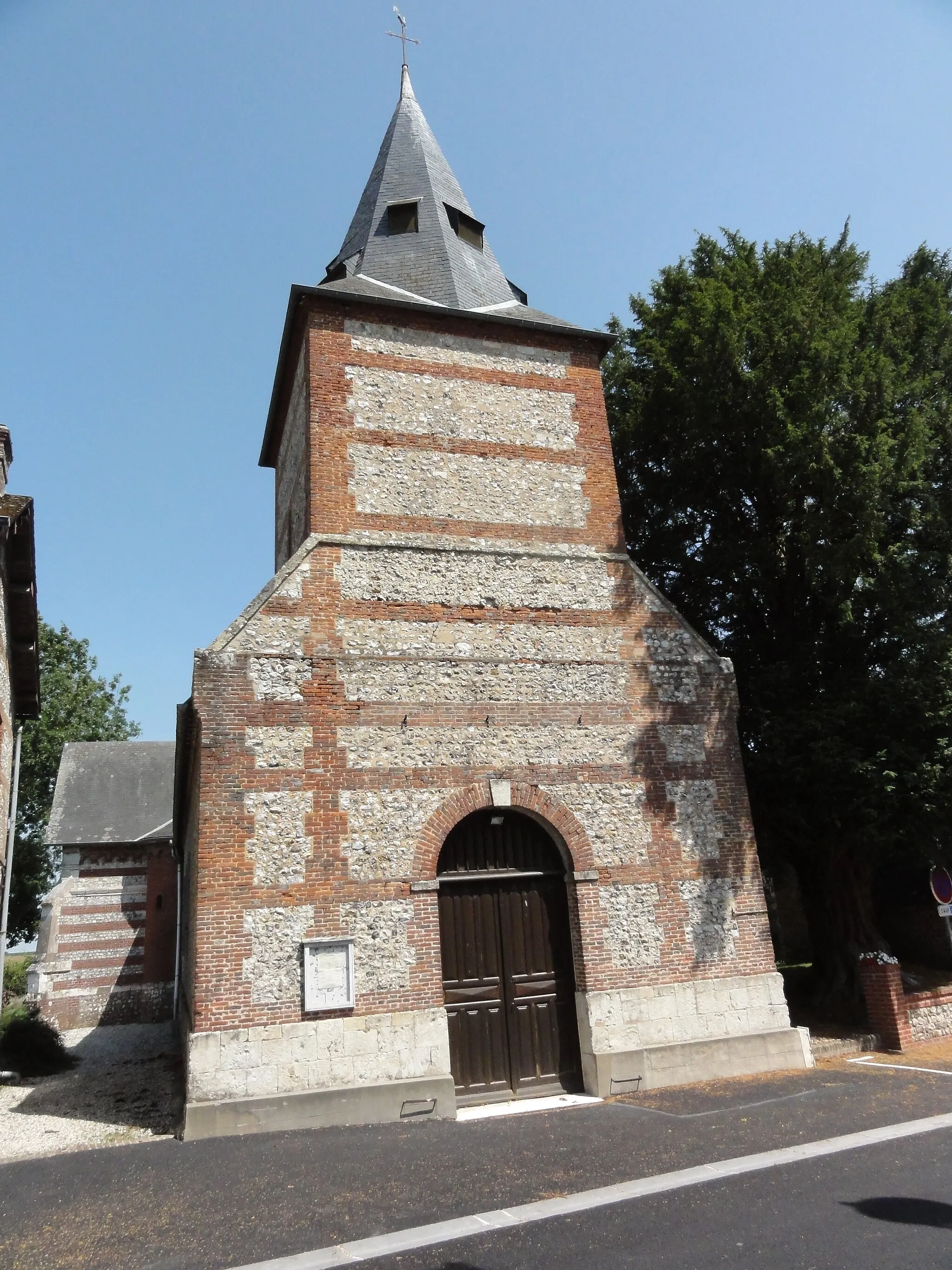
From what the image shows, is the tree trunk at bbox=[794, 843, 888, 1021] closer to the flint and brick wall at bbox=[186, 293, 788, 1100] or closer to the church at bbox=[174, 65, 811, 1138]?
the church at bbox=[174, 65, 811, 1138]

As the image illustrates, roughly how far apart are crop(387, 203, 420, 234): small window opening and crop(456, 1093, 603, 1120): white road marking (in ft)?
44.9

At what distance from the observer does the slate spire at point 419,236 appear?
1304cm

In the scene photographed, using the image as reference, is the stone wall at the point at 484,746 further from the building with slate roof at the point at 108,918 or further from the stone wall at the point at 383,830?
the building with slate roof at the point at 108,918

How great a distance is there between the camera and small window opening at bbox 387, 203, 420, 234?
1434cm

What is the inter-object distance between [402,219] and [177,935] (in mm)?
16669

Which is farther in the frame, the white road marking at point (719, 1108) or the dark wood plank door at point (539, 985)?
the dark wood plank door at point (539, 985)

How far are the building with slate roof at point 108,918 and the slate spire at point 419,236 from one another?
15386 mm

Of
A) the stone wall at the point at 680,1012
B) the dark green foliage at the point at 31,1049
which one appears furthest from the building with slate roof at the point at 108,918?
the stone wall at the point at 680,1012

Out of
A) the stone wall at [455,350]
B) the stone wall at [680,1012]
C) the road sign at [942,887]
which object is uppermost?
the stone wall at [455,350]

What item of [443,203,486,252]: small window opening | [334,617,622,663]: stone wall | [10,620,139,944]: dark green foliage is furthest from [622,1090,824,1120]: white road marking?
[10,620,139,944]: dark green foliage

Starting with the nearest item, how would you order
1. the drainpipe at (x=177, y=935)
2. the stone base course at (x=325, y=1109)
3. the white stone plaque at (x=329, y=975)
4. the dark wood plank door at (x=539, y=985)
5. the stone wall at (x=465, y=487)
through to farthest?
1. the stone base course at (x=325, y=1109)
2. the white stone plaque at (x=329, y=975)
3. the dark wood plank door at (x=539, y=985)
4. the stone wall at (x=465, y=487)
5. the drainpipe at (x=177, y=935)

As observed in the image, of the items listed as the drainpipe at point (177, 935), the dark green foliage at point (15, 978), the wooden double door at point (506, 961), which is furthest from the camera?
the dark green foliage at point (15, 978)

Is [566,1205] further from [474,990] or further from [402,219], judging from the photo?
[402,219]

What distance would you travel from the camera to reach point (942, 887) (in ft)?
33.3
